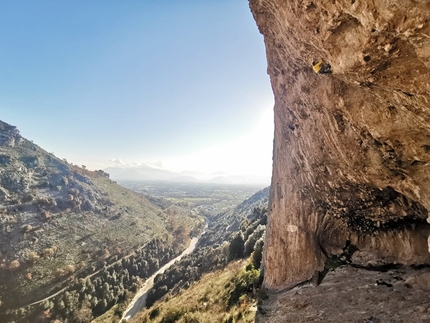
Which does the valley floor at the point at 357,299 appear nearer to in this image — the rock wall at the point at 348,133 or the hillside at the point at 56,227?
the rock wall at the point at 348,133

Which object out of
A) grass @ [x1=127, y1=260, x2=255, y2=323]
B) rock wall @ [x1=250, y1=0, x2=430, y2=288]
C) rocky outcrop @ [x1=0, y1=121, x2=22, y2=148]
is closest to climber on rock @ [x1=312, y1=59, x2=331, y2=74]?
rock wall @ [x1=250, y1=0, x2=430, y2=288]

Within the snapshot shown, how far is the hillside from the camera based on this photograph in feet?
206

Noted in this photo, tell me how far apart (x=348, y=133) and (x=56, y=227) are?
320 feet

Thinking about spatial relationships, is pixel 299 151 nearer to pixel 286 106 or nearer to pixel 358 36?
pixel 286 106

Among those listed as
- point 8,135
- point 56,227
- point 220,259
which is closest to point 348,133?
point 220,259

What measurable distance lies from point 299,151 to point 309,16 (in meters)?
9.19

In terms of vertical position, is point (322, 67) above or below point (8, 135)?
below

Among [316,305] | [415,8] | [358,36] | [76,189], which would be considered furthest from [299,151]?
[76,189]

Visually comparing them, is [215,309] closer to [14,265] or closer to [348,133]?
[348,133]

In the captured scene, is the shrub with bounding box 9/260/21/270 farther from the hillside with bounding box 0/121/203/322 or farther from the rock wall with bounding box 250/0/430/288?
the rock wall with bounding box 250/0/430/288

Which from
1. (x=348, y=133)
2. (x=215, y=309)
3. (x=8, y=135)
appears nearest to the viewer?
(x=348, y=133)

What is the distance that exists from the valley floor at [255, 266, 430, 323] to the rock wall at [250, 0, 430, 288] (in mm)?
1707

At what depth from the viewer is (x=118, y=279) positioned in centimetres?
6538

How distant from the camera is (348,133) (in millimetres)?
10359
